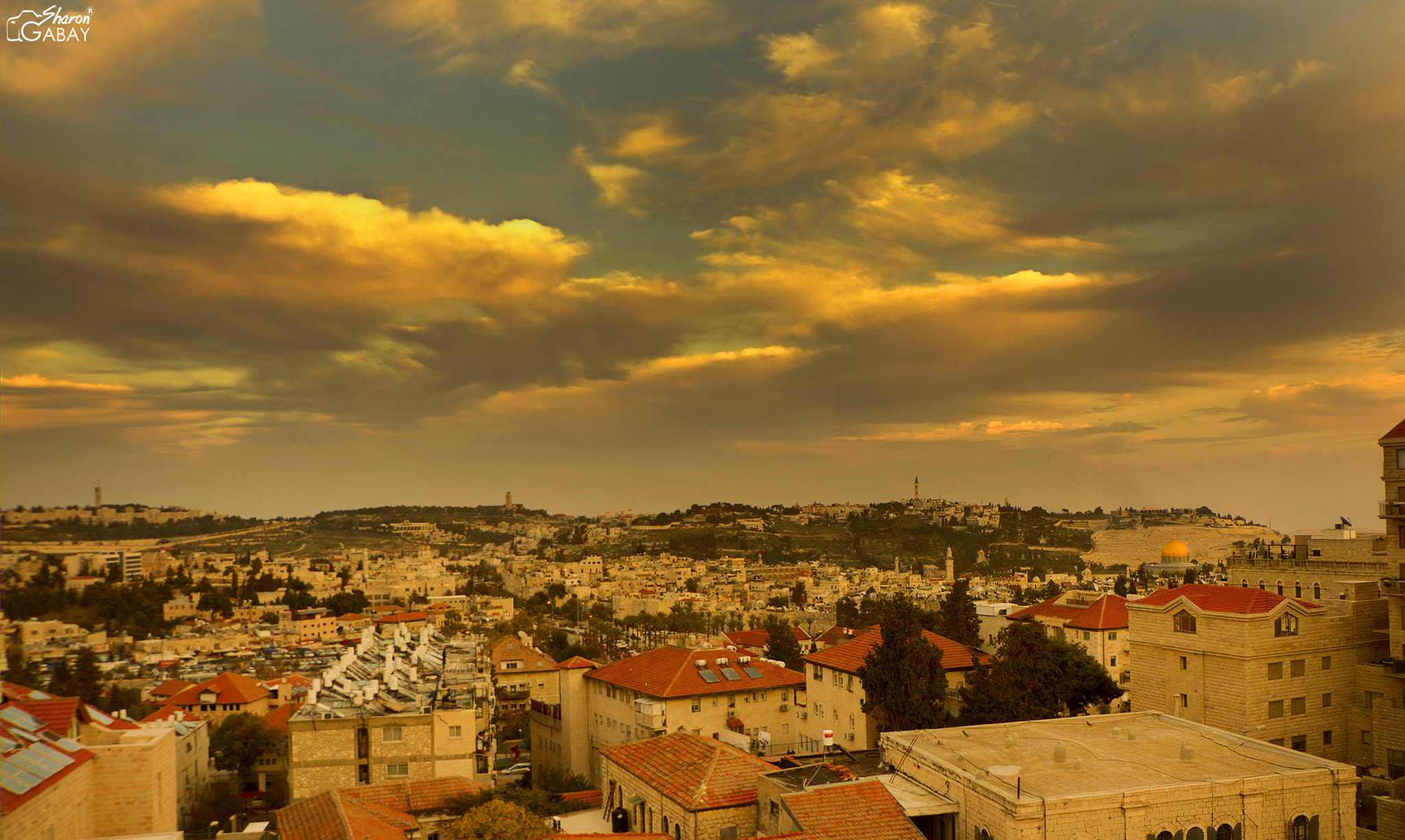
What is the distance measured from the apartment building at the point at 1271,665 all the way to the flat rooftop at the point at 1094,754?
7.98m

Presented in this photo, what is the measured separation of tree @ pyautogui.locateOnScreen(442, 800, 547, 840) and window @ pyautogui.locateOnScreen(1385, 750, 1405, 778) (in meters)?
25.2

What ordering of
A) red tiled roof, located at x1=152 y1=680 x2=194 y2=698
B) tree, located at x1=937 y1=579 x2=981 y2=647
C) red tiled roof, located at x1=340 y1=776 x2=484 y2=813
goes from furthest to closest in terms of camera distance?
red tiled roof, located at x1=152 y1=680 x2=194 y2=698 < tree, located at x1=937 y1=579 x2=981 y2=647 < red tiled roof, located at x1=340 y1=776 x2=484 y2=813

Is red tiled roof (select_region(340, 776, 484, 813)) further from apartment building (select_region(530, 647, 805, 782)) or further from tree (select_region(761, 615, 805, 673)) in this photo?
tree (select_region(761, 615, 805, 673))

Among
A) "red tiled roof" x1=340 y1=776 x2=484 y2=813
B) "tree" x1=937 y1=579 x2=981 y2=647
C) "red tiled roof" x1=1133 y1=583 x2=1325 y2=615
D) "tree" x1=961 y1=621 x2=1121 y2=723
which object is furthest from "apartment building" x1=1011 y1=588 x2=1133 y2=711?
"red tiled roof" x1=340 y1=776 x2=484 y2=813

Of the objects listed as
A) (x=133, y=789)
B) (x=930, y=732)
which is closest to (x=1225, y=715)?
(x=930, y=732)

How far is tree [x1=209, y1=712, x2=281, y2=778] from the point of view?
46000 millimetres

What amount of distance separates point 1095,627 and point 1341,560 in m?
12.3

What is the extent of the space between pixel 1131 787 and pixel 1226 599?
1650cm

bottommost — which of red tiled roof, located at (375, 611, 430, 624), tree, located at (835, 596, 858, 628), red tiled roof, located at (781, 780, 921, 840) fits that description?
red tiled roof, located at (375, 611, 430, 624)

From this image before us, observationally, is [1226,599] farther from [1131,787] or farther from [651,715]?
[651,715]

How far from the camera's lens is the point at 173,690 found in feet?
196

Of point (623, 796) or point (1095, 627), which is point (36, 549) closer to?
point (623, 796)

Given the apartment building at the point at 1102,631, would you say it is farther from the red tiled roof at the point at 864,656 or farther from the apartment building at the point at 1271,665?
the apartment building at the point at 1271,665

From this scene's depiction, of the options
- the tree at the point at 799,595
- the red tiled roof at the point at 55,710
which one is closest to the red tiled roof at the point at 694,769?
the red tiled roof at the point at 55,710
